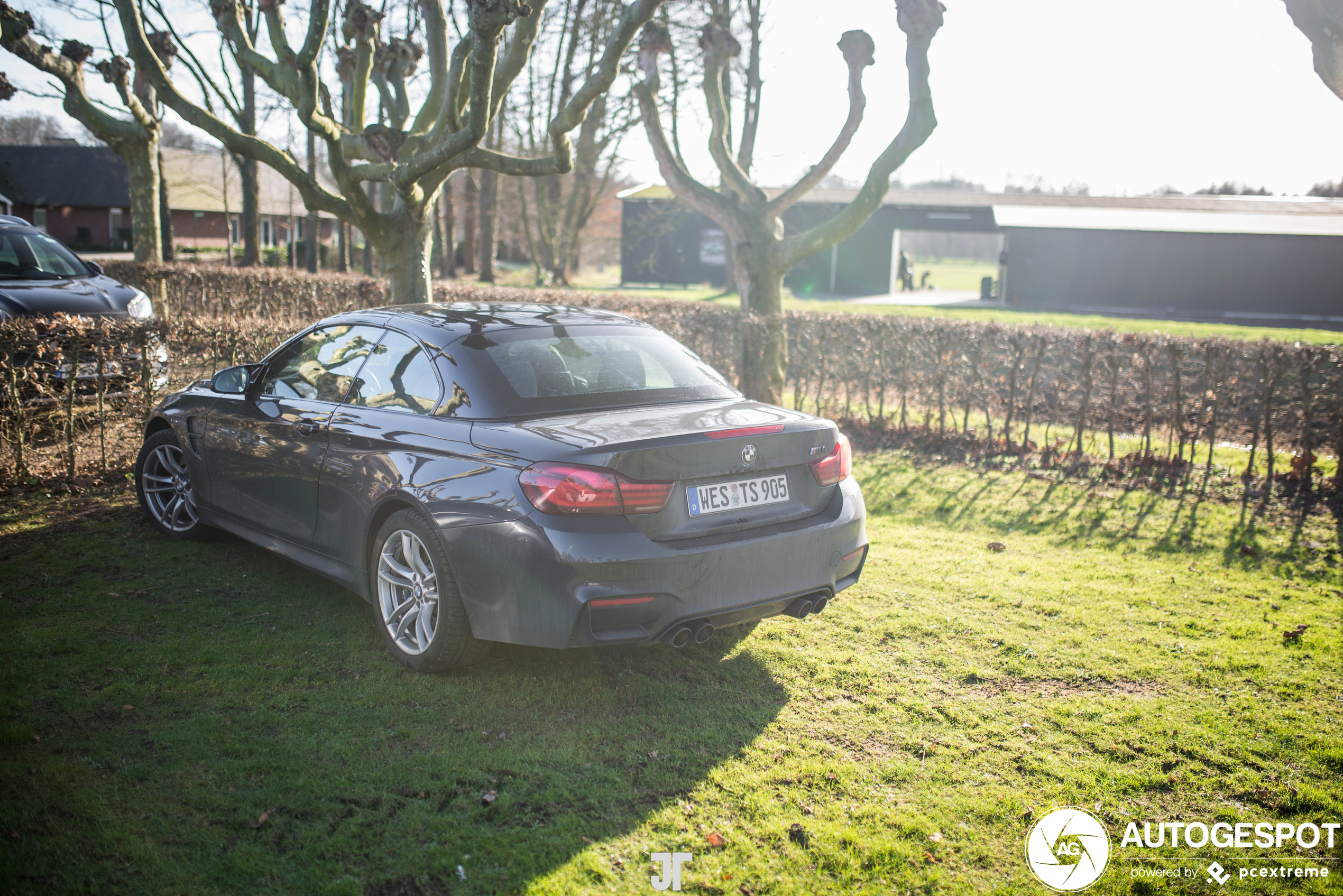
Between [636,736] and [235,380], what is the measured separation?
10.7 feet

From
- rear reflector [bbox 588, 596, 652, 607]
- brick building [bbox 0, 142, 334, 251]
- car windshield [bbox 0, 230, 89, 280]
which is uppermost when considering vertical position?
brick building [bbox 0, 142, 334, 251]

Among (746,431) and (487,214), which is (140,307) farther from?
(487,214)

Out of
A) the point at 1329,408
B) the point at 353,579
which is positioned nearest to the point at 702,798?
the point at 353,579

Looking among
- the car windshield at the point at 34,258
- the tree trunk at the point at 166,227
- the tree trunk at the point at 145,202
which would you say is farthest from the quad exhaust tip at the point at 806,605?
the tree trunk at the point at 166,227

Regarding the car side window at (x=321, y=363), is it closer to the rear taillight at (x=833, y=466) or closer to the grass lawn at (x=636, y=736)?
the grass lawn at (x=636, y=736)

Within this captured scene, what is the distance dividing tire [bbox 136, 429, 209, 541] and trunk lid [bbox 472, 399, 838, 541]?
298 centimetres

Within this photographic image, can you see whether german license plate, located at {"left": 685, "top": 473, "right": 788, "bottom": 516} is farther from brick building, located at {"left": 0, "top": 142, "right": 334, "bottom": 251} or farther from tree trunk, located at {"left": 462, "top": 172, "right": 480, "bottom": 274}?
brick building, located at {"left": 0, "top": 142, "right": 334, "bottom": 251}

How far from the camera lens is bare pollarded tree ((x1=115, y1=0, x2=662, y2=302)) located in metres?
8.31

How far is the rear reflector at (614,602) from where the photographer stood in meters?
3.34

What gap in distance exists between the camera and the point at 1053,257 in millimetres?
33562

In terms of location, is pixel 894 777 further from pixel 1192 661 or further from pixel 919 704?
pixel 1192 661

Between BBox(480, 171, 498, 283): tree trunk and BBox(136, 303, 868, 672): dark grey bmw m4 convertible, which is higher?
BBox(480, 171, 498, 283): tree trunk

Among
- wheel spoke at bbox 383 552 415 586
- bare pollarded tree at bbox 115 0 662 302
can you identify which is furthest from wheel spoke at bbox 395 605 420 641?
bare pollarded tree at bbox 115 0 662 302

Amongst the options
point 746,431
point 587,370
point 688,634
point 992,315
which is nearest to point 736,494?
point 746,431
